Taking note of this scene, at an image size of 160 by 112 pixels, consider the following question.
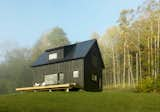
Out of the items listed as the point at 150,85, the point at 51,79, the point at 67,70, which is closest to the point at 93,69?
the point at 67,70

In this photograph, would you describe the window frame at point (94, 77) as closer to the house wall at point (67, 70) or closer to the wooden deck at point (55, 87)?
the house wall at point (67, 70)

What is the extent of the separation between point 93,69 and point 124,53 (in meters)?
14.5

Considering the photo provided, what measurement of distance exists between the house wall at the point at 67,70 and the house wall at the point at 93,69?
1.93ft

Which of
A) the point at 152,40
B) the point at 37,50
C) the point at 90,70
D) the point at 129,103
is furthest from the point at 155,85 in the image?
the point at 37,50

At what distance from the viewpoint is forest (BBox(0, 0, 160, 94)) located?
43.3 metres

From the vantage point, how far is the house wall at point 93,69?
113ft

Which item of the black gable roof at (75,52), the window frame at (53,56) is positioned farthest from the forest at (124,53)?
the window frame at (53,56)

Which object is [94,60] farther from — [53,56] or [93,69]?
[53,56]

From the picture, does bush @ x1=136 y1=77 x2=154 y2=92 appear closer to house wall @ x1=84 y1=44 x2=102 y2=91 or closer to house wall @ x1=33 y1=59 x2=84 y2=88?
house wall @ x1=84 y1=44 x2=102 y2=91

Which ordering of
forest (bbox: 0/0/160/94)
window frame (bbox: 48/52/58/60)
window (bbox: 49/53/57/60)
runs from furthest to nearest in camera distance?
1. forest (bbox: 0/0/160/94)
2. window (bbox: 49/53/57/60)
3. window frame (bbox: 48/52/58/60)

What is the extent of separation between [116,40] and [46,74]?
24.5m

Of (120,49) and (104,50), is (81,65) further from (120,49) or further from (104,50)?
(104,50)

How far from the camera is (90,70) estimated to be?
3516 centimetres

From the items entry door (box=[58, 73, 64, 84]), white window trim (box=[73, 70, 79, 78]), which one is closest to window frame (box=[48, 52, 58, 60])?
entry door (box=[58, 73, 64, 84])
